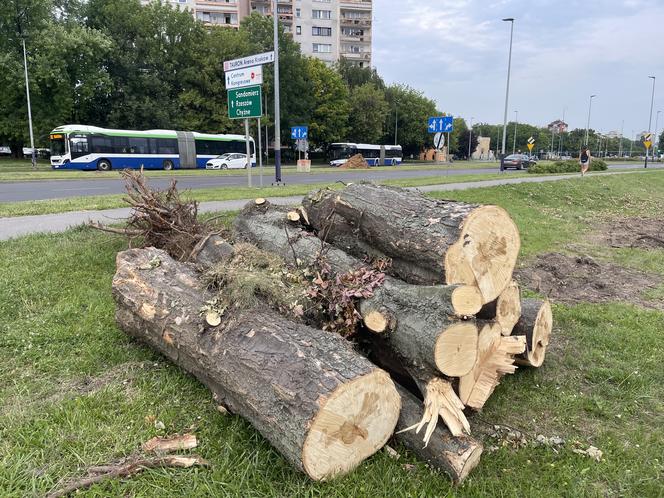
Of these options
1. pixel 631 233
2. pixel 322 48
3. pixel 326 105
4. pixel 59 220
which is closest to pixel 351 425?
pixel 59 220

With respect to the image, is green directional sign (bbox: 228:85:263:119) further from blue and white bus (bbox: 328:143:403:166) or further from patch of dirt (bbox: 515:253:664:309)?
blue and white bus (bbox: 328:143:403:166)

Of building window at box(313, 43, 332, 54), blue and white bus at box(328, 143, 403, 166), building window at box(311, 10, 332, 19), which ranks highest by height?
building window at box(311, 10, 332, 19)

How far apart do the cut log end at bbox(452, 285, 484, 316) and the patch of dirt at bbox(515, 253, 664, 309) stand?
8.97 feet

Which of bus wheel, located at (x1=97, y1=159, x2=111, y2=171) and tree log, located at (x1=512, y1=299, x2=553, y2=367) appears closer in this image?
tree log, located at (x1=512, y1=299, x2=553, y2=367)

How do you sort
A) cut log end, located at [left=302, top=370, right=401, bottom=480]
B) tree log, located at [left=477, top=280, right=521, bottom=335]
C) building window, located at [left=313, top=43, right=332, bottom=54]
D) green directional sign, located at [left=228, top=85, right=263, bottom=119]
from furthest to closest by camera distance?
building window, located at [left=313, top=43, right=332, bottom=54]
green directional sign, located at [left=228, top=85, right=263, bottom=119]
tree log, located at [left=477, top=280, right=521, bottom=335]
cut log end, located at [left=302, top=370, right=401, bottom=480]

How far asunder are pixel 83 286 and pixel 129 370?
197 cm

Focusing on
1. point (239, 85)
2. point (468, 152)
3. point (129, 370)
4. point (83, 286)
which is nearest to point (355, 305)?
point (129, 370)

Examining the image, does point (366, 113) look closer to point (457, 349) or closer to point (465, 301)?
point (465, 301)

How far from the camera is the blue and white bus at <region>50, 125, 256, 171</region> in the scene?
29891 millimetres

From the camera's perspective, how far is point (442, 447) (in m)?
2.76

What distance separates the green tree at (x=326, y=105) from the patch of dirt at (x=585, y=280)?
1898 inches

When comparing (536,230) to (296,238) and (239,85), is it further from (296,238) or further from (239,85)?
(239,85)

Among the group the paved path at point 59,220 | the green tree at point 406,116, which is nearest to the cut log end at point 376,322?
the paved path at point 59,220

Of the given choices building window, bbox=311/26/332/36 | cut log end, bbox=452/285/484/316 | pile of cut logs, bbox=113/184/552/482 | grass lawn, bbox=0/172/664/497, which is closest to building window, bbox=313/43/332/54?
building window, bbox=311/26/332/36
